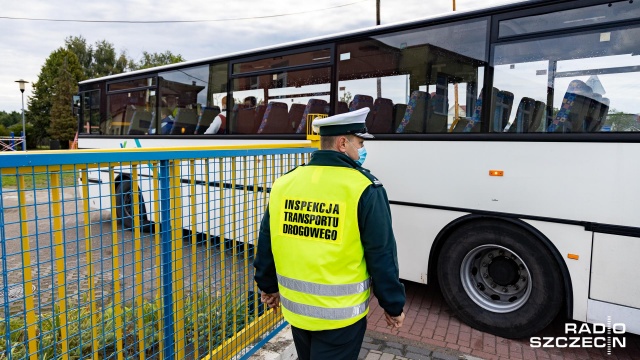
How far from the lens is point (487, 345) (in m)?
3.90

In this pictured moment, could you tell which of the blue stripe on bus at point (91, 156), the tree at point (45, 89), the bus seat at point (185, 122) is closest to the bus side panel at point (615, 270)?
the blue stripe on bus at point (91, 156)

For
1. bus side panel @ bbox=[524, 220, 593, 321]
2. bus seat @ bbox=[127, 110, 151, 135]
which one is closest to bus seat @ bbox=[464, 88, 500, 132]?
bus side panel @ bbox=[524, 220, 593, 321]

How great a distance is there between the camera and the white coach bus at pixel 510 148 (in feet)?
11.6

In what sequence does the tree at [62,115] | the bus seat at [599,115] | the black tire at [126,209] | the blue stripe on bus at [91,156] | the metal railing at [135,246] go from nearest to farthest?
the blue stripe on bus at [91,156] → the metal railing at [135,246] → the black tire at [126,209] → the bus seat at [599,115] → the tree at [62,115]

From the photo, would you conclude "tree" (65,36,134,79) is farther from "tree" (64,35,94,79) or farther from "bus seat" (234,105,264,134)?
"bus seat" (234,105,264,134)

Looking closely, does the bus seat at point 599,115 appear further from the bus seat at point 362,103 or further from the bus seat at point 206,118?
the bus seat at point 206,118

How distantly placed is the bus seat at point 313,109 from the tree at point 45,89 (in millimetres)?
46673

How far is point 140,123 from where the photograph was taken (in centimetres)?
821

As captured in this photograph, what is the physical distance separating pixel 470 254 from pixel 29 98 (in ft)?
177

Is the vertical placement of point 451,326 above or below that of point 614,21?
below

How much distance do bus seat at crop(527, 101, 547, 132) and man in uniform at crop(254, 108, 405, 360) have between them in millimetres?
2496

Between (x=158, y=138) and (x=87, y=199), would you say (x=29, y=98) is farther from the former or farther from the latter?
(x=87, y=199)

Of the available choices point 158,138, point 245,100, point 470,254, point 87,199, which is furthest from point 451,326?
point 158,138

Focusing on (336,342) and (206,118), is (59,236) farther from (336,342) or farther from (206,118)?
(206,118)
